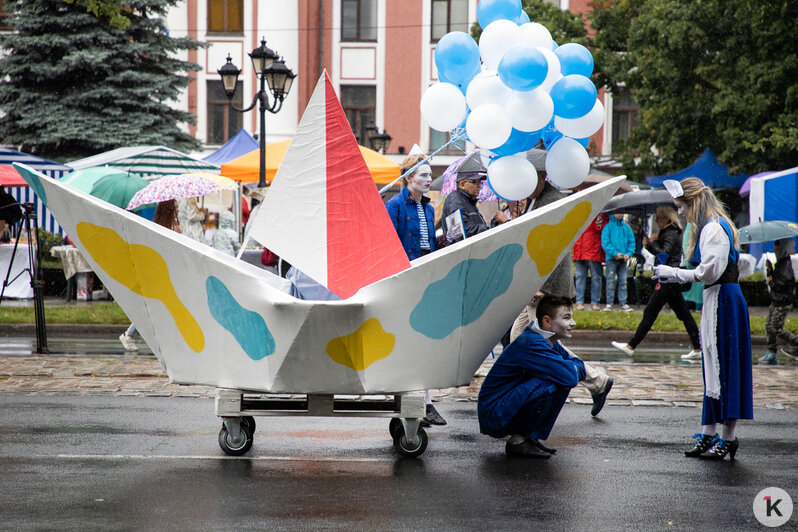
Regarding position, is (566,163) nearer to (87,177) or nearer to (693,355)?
(693,355)

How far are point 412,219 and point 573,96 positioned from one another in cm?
162

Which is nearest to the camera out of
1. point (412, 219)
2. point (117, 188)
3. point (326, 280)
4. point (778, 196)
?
point (326, 280)

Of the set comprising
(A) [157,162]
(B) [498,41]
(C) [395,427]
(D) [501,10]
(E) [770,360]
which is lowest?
(E) [770,360]

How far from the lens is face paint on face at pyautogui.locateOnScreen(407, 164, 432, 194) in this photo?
297 inches

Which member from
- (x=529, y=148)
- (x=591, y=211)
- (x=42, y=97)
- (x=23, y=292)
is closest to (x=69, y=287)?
(x=23, y=292)

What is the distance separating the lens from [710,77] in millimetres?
26562

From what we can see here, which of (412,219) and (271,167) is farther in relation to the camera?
(271,167)

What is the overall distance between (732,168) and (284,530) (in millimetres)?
22835

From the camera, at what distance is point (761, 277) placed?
20.9m

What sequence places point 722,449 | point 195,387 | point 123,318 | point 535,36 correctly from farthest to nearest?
point 123,318, point 195,387, point 535,36, point 722,449

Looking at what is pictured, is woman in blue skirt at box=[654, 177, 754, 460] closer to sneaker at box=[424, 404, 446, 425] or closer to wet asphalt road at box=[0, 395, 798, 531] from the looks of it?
wet asphalt road at box=[0, 395, 798, 531]

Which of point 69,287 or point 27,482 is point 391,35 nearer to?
point 69,287

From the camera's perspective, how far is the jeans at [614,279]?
59.5 feet

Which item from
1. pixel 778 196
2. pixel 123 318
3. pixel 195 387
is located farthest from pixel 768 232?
pixel 778 196
